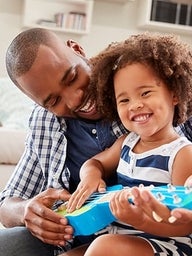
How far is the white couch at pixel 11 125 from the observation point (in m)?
2.77

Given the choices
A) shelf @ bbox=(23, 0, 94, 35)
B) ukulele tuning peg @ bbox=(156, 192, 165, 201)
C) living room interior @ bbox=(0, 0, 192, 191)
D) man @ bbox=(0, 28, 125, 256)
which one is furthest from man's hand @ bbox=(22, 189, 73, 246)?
shelf @ bbox=(23, 0, 94, 35)

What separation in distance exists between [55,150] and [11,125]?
5.53 feet

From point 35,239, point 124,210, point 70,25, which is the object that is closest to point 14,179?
point 35,239

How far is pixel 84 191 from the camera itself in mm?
1097

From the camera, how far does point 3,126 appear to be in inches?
119

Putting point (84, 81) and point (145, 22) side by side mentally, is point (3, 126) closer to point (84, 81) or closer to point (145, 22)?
point (145, 22)

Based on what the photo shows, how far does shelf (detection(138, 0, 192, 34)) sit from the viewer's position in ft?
12.7

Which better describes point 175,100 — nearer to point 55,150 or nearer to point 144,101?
point 144,101

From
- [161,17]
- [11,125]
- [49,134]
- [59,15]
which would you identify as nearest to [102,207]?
[49,134]

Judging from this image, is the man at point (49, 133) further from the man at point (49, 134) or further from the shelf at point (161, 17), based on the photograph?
the shelf at point (161, 17)

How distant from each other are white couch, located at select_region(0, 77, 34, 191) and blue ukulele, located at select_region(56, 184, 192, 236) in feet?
5.34

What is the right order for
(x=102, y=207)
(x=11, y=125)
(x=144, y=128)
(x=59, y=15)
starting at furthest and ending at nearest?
(x=59, y=15) < (x=11, y=125) < (x=144, y=128) < (x=102, y=207)

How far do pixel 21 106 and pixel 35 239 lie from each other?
195 cm

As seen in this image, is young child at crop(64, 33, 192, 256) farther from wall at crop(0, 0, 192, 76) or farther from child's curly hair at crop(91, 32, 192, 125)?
wall at crop(0, 0, 192, 76)
